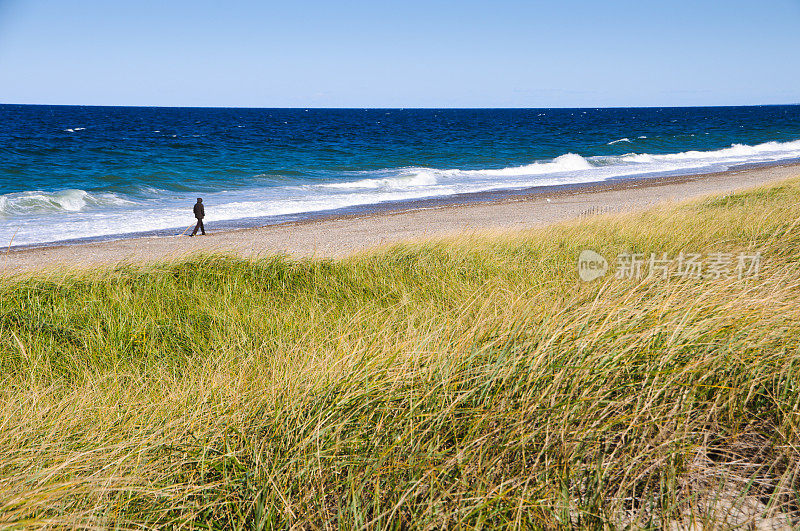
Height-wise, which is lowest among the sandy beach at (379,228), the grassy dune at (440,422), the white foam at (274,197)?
the white foam at (274,197)

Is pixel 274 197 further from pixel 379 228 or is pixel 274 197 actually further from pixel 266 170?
pixel 379 228

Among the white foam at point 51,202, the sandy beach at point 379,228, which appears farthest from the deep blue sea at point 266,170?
the sandy beach at point 379,228

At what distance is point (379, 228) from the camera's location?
15.2 meters

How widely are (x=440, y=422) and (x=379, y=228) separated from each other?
12.7 meters

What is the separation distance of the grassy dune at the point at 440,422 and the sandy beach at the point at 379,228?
4192 millimetres

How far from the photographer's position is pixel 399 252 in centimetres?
742

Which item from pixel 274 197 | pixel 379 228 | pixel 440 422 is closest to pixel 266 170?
pixel 274 197

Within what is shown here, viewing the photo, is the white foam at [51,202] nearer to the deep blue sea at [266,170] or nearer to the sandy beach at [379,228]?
the deep blue sea at [266,170]

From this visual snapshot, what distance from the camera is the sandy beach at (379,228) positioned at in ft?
31.2

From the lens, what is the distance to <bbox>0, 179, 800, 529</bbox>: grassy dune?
85.2 inches

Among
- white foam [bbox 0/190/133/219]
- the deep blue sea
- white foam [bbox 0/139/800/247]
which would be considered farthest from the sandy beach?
white foam [bbox 0/190/133/219]

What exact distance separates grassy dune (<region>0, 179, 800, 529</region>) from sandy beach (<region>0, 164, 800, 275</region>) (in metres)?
4.19

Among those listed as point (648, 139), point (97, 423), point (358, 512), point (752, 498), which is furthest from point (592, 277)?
point (648, 139)

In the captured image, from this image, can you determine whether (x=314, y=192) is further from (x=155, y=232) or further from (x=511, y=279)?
(x=511, y=279)
